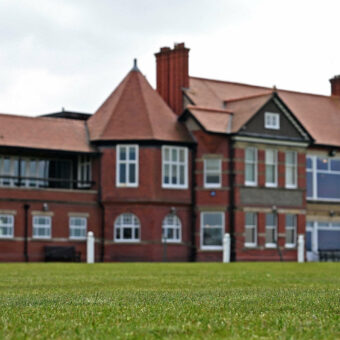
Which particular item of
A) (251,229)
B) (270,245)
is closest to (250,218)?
(251,229)

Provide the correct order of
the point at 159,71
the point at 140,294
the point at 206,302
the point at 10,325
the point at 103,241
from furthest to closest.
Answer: the point at 159,71
the point at 103,241
the point at 140,294
the point at 206,302
the point at 10,325

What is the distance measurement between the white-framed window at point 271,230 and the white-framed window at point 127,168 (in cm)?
779

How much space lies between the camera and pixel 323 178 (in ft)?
169

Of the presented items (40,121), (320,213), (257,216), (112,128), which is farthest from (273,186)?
(40,121)

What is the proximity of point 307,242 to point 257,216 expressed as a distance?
5434mm

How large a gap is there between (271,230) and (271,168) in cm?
339

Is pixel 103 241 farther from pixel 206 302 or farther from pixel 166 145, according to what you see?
pixel 206 302

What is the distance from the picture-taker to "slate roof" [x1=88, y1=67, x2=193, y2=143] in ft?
149

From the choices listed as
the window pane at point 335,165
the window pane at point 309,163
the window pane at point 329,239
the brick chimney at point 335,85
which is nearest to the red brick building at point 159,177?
the window pane at point 309,163

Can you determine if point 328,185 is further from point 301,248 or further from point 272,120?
point 301,248

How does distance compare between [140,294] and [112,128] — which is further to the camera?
[112,128]

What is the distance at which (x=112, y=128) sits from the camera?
45812mm

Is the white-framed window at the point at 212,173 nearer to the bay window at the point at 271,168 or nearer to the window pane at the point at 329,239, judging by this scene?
the bay window at the point at 271,168

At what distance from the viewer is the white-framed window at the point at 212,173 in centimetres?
4631
